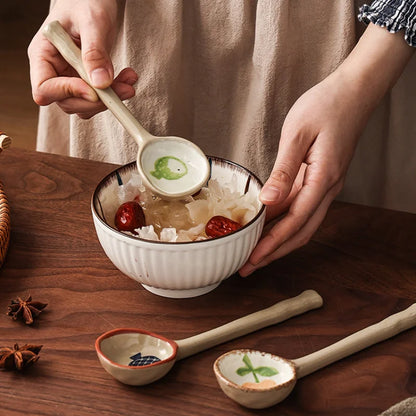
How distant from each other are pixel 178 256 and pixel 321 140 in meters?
0.30

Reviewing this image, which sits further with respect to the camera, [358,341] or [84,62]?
[84,62]

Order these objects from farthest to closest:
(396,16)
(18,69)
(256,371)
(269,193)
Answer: (18,69) < (396,16) < (269,193) < (256,371)

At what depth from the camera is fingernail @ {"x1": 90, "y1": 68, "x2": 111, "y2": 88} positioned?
975mm

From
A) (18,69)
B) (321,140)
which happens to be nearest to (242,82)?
(321,140)

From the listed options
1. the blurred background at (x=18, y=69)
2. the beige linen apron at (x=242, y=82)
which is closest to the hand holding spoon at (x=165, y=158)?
the beige linen apron at (x=242, y=82)

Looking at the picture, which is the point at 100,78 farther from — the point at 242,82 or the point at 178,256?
the point at 242,82

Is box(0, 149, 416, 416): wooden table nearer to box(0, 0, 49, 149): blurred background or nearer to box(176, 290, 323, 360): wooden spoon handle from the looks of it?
box(176, 290, 323, 360): wooden spoon handle

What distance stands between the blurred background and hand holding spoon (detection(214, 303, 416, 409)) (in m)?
2.34

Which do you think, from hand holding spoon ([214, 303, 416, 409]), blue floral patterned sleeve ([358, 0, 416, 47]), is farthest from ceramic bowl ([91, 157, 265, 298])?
blue floral patterned sleeve ([358, 0, 416, 47])

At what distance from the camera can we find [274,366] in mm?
802

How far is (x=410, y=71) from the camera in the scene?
1312 millimetres

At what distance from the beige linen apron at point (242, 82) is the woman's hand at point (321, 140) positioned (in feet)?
0.63

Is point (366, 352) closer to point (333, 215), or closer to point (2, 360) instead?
point (333, 215)

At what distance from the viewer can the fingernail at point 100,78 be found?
975 millimetres
